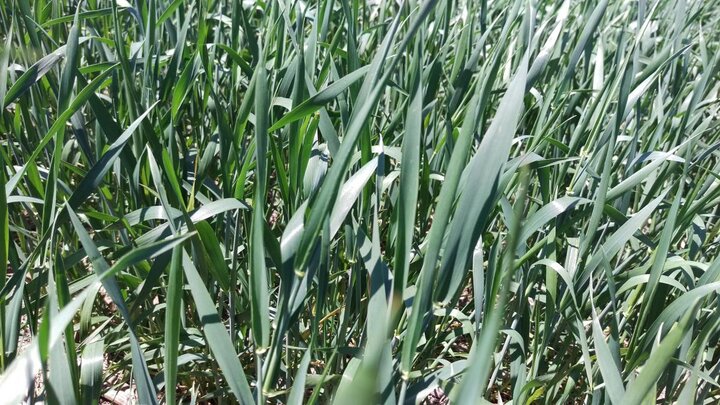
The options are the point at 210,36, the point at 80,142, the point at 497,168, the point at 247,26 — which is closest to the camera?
the point at 497,168

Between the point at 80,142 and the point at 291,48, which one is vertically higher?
the point at 291,48

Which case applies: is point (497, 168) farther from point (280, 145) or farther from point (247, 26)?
point (247, 26)

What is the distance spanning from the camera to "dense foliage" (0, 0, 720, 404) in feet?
1.92

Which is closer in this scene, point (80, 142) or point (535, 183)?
point (80, 142)

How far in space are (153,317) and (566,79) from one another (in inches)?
27.2

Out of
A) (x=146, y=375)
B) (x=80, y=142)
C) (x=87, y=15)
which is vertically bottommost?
(x=146, y=375)

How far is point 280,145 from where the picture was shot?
965 mm

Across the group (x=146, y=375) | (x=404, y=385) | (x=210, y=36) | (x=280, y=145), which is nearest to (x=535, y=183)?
(x=280, y=145)

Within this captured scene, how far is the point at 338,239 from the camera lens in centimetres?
91

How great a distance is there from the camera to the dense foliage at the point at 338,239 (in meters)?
0.59

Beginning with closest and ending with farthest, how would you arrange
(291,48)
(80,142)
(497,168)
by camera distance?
(497,168)
(80,142)
(291,48)

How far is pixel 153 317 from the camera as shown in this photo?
3.42 feet

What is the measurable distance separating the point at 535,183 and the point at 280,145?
416 millimetres

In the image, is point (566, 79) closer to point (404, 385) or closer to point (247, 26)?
point (247, 26)
